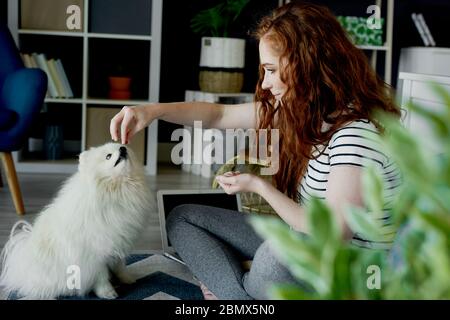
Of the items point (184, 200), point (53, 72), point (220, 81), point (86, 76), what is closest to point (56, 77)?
point (53, 72)

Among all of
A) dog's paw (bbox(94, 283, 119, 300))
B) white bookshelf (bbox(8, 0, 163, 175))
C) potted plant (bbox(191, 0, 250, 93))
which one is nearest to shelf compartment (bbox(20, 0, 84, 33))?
white bookshelf (bbox(8, 0, 163, 175))

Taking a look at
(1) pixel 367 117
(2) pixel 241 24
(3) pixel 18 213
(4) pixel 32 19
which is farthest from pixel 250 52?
(1) pixel 367 117

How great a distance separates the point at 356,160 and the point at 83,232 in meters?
0.82

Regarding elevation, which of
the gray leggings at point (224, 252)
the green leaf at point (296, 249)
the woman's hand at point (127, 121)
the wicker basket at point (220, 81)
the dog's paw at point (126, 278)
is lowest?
the dog's paw at point (126, 278)

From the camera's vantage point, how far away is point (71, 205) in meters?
1.81

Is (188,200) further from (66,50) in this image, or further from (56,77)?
(66,50)

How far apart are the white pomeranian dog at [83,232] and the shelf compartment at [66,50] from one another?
2433mm

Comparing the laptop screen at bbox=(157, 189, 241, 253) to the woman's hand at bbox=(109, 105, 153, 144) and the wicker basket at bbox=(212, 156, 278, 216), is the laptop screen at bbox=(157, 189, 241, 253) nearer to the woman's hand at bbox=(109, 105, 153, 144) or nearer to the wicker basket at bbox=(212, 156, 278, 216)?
the wicker basket at bbox=(212, 156, 278, 216)

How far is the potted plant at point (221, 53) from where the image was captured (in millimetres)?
3967

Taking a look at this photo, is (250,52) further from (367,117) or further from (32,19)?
(367,117)

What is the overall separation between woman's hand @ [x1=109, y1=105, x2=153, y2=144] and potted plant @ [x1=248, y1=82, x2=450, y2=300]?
126 centimetres

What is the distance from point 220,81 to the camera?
157 inches

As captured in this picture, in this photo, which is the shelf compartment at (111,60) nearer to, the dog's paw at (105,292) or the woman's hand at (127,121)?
the dog's paw at (105,292)

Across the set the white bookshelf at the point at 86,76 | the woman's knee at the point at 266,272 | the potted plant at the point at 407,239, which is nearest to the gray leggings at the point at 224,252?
the woman's knee at the point at 266,272
